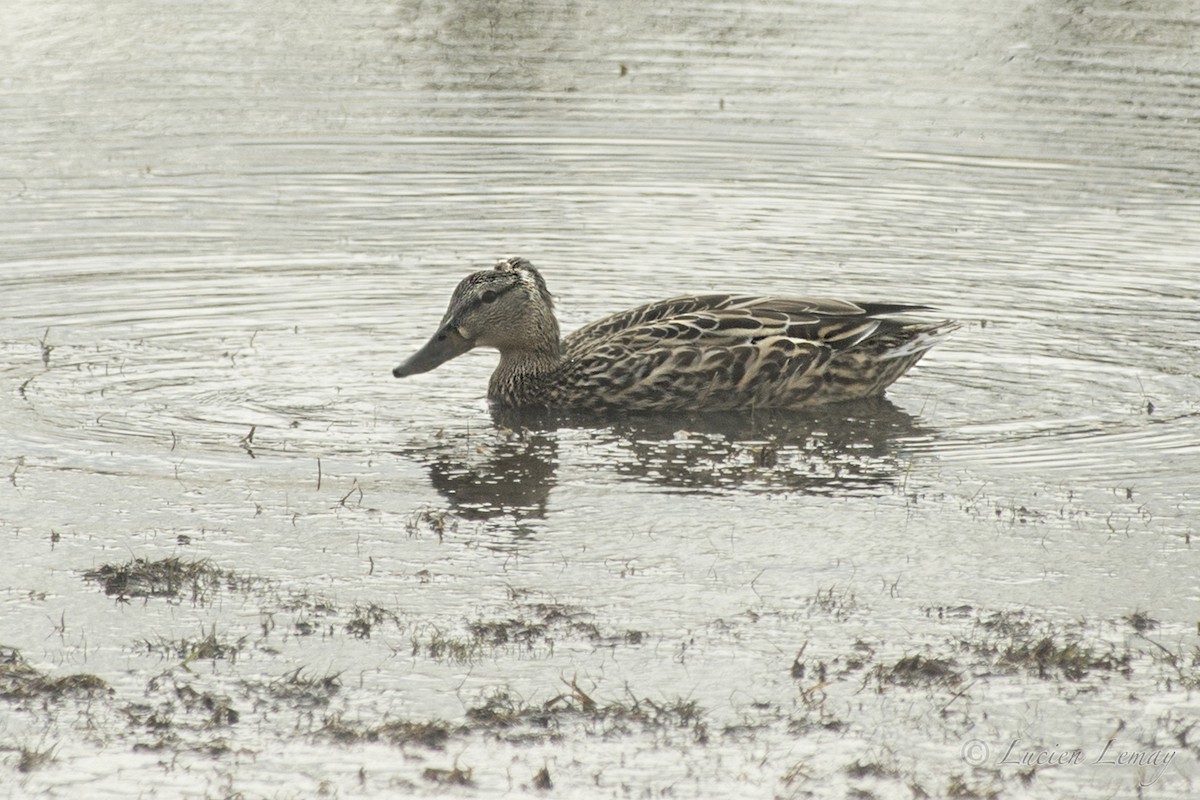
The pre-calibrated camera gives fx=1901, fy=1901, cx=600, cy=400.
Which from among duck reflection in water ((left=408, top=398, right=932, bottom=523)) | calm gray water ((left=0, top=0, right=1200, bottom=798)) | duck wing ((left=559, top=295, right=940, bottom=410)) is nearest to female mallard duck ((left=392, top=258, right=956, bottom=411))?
duck wing ((left=559, top=295, right=940, bottom=410))

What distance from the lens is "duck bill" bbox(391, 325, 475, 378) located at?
36.6 ft

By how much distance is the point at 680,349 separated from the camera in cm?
1101

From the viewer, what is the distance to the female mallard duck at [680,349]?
10984 millimetres

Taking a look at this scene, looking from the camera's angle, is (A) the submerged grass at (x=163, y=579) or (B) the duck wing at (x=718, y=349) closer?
(A) the submerged grass at (x=163, y=579)

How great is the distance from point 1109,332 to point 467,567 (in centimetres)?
599

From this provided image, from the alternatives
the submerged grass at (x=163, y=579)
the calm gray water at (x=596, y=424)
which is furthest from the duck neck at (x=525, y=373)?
the submerged grass at (x=163, y=579)

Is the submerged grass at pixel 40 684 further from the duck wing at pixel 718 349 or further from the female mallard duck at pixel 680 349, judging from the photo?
the duck wing at pixel 718 349

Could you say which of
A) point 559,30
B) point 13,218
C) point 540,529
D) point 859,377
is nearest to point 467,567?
point 540,529

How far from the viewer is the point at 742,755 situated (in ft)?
20.2

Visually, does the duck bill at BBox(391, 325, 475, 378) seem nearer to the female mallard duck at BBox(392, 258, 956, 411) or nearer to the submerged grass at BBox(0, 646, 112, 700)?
the female mallard duck at BBox(392, 258, 956, 411)

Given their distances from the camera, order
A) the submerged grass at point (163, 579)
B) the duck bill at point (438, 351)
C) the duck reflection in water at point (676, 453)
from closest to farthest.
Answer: the submerged grass at point (163, 579) → the duck reflection in water at point (676, 453) → the duck bill at point (438, 351)

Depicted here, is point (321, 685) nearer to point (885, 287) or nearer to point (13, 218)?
point (885, 287)

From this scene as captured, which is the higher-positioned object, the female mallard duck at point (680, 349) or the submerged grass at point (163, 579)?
the female mallard duck at point (680, 349)

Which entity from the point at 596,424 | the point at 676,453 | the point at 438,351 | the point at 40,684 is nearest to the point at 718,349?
the point at 596,424
